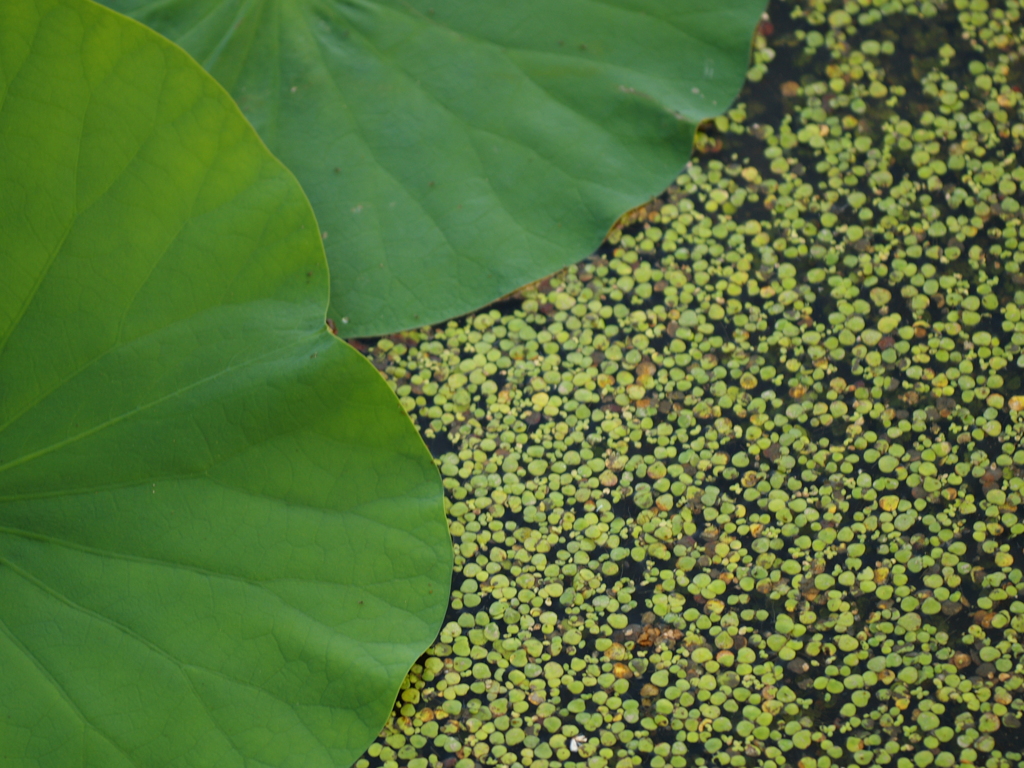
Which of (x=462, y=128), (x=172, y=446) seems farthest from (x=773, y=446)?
(x=172, y=446)

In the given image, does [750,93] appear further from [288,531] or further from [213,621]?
[213,621]

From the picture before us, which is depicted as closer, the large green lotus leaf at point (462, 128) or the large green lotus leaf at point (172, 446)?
the large green lotus leaf at point (172, 446)

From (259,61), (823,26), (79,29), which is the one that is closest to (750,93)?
(823,26)

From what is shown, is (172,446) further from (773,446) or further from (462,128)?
(773,446)

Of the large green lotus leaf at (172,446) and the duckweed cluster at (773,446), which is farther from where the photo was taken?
the duckweed cluster at (773,446)
